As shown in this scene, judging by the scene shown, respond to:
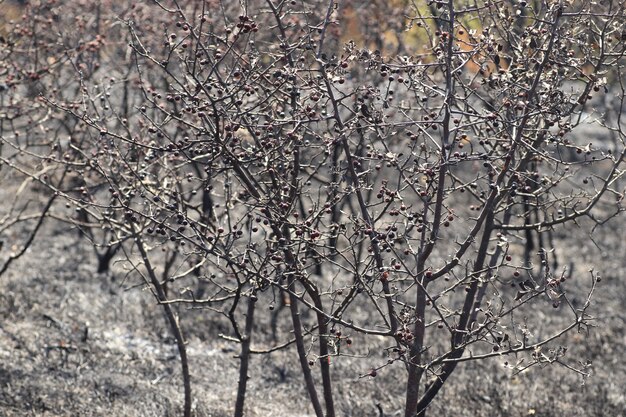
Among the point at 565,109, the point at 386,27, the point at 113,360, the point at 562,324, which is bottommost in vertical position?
the point at 113,360

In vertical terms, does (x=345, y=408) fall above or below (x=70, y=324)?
below

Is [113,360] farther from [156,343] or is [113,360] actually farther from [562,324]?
[562,324]

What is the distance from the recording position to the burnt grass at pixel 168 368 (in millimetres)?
8102

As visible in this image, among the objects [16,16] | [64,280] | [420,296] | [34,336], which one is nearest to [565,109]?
[420,296]

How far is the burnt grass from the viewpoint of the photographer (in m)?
8.10

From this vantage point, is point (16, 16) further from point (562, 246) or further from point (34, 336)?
point (562, 246)

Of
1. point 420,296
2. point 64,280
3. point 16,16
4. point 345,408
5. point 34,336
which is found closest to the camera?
point 420,296

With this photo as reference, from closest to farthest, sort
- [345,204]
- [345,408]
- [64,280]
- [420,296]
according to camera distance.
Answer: [420,296] → [345,408] → [64,280] → [345,204]

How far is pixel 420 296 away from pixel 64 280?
569 cm

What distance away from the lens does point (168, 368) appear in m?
8.90

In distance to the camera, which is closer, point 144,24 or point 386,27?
point 144,24

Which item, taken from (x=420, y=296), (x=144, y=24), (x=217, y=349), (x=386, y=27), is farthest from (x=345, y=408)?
(x=386, y=27)

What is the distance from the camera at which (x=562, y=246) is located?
13484 millimetres

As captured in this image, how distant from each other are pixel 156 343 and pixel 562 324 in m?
4.19
